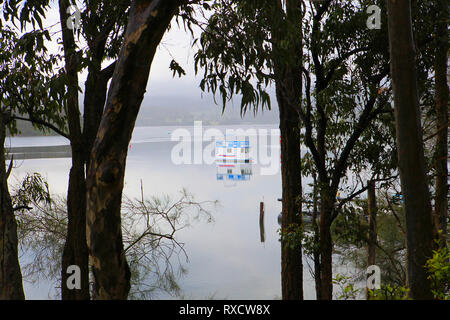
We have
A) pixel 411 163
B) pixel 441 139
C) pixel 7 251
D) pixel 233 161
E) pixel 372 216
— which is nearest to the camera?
pixel 411 163

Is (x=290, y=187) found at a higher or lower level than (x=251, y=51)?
lower

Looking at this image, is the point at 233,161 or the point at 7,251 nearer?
the point at 7,251

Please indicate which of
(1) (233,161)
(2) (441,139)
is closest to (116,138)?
(2) (441,139)

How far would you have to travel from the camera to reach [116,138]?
83.7 inches

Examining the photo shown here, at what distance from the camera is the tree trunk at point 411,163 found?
2.22 meters

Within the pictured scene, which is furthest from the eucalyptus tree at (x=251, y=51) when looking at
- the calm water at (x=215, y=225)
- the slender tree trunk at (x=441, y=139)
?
the calm water at (x=215, y=225)

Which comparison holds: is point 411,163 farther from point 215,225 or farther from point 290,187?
point 215,225

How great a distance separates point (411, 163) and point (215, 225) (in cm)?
1853

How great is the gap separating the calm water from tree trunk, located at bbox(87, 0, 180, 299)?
802cm

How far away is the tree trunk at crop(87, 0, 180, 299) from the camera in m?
2.10

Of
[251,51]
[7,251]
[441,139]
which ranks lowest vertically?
[7,251]

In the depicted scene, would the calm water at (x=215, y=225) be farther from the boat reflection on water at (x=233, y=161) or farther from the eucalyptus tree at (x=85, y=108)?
the eucalyptus tree at (x=85, y=108)

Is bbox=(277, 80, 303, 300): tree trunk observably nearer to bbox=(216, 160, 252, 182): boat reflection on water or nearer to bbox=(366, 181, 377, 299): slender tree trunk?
bbox=(366, 181, 377, 299): slender tree trunk

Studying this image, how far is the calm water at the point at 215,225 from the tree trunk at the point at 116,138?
8.02m
